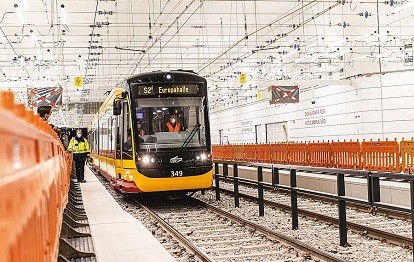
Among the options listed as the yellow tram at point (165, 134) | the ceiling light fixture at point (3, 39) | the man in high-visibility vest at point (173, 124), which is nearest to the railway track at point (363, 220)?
the yellow tram at point (165, 134)

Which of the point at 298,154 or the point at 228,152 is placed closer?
the point at 298,154

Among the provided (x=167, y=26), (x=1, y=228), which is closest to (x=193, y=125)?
(x=1, y=228)

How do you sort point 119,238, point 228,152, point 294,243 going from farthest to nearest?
point 228,152 → point 294,243 → point 119,238

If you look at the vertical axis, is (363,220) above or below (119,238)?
below

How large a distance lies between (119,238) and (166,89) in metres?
5.76

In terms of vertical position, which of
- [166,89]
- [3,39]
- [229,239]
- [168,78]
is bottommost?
[229,239]

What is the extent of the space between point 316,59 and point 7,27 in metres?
15.3

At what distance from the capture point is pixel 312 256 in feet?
24.3

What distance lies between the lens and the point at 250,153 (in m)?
22.6

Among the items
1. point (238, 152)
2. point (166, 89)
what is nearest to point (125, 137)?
point (166, 89)

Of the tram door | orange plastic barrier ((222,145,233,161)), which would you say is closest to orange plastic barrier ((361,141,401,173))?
the tram door

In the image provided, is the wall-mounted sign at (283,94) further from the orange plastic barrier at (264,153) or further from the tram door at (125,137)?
the tram door at (125,137)

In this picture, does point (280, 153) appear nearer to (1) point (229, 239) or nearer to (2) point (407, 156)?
(2) point (407, 156)

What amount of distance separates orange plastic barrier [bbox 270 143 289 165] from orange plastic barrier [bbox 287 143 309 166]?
10.2 inches
